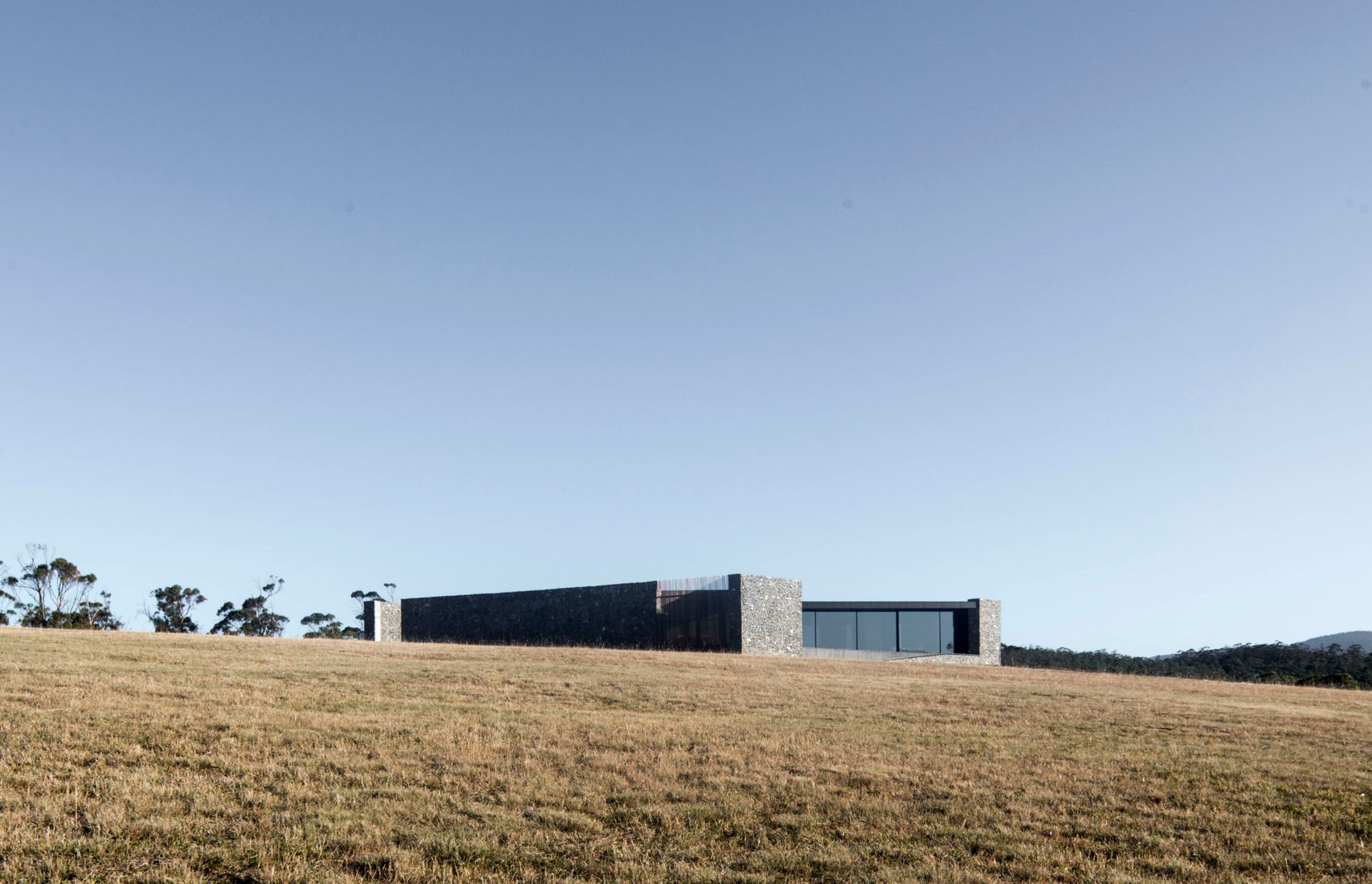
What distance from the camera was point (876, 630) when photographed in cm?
5578

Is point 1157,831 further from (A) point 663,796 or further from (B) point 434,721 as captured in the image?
(B) point 434,721

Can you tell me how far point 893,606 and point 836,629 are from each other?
3652 millimetres

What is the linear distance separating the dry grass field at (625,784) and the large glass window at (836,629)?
33359mm

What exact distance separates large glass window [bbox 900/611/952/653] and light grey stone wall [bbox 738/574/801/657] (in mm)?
8407

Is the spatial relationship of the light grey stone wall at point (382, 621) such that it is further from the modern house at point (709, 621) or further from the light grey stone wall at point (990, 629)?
the light grey stone wall at point (990, 629)

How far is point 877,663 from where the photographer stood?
39.2m

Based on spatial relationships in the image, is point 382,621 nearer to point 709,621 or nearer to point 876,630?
point 709,621

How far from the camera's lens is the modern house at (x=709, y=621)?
4712cm

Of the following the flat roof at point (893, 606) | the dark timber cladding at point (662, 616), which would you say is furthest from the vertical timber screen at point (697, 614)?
the flat roof at point (893, 606)

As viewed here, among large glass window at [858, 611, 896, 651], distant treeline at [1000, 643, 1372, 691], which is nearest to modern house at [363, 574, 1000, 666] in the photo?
large glass window at [858, 611, 896, 651]

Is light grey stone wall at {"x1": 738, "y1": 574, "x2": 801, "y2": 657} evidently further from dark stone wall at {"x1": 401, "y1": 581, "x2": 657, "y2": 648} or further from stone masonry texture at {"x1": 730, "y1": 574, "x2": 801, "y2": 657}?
dark stone wall at {"x1": 401, "y1": 581, "x2": 657, "y2": 648}

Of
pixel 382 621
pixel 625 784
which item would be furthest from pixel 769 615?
pixel 625 784

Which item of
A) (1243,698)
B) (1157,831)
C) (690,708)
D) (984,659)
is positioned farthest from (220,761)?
(984,659)

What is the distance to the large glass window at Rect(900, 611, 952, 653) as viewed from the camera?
54.5m
